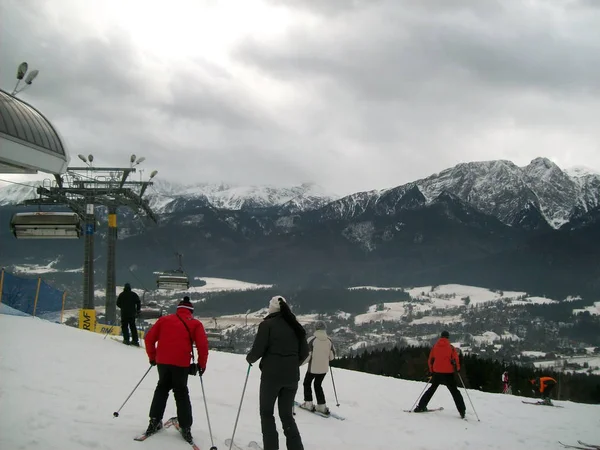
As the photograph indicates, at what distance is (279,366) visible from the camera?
7820mm

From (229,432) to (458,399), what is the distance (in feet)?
20.5

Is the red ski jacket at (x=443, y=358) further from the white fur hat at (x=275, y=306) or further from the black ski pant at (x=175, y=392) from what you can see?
the black ski pant at (x=175, y=392)

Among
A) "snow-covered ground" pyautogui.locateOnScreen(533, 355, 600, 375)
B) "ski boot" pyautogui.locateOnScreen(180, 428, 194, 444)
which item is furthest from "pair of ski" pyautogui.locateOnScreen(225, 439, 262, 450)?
"snow-covered ground" pyautogui.locateOnScreen(533, 355, 600, 375)

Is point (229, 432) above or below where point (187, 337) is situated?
below

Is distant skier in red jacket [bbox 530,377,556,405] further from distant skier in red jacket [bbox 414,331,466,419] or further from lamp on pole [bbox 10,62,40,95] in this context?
lamp on pole [bbox 10,62,40,95]

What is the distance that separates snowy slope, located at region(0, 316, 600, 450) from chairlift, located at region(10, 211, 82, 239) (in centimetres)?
287

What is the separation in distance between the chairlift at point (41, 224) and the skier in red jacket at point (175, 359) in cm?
1068

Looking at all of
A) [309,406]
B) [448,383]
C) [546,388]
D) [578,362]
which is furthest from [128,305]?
[578,362]

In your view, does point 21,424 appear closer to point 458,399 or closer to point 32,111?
point 32,111

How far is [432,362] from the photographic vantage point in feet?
43.8

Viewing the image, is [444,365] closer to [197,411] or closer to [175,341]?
[197,411]

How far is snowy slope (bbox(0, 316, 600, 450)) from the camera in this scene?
8148mm

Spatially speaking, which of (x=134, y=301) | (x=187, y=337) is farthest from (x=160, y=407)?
(x=134, y=301)

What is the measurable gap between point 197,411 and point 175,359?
3.30 meters
